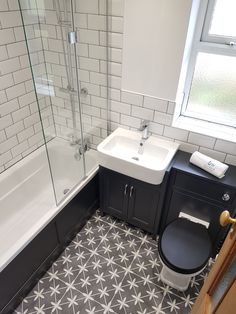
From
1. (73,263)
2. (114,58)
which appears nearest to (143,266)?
(73,263)

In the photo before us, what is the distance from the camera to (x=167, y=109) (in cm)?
190

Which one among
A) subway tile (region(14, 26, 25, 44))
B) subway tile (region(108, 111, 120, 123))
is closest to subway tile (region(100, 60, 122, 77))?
subway tile (region(108, 111, 120, 123))

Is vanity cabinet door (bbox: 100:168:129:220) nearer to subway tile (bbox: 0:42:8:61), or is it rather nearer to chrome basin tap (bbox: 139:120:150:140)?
chrome basin tap (bbox: 139:120:150:140)

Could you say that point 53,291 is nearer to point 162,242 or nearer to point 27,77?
point 162,242

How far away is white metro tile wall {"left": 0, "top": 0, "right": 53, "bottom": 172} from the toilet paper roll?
1474 mm

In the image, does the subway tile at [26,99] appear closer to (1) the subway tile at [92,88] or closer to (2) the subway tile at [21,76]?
(2) the subway tile at [21,76]

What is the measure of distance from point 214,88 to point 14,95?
161 centimetres

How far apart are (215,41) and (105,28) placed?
0.80 m

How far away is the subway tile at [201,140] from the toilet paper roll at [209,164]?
14cm

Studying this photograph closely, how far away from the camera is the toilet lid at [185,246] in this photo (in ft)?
5.10

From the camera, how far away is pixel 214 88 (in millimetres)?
1910

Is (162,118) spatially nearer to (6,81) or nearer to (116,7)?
(116,7)

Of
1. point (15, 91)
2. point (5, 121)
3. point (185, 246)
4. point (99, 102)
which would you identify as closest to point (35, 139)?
point (5, 121)

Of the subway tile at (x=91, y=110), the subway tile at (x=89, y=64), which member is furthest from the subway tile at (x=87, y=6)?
the subway tile at (x=91, y=110)
